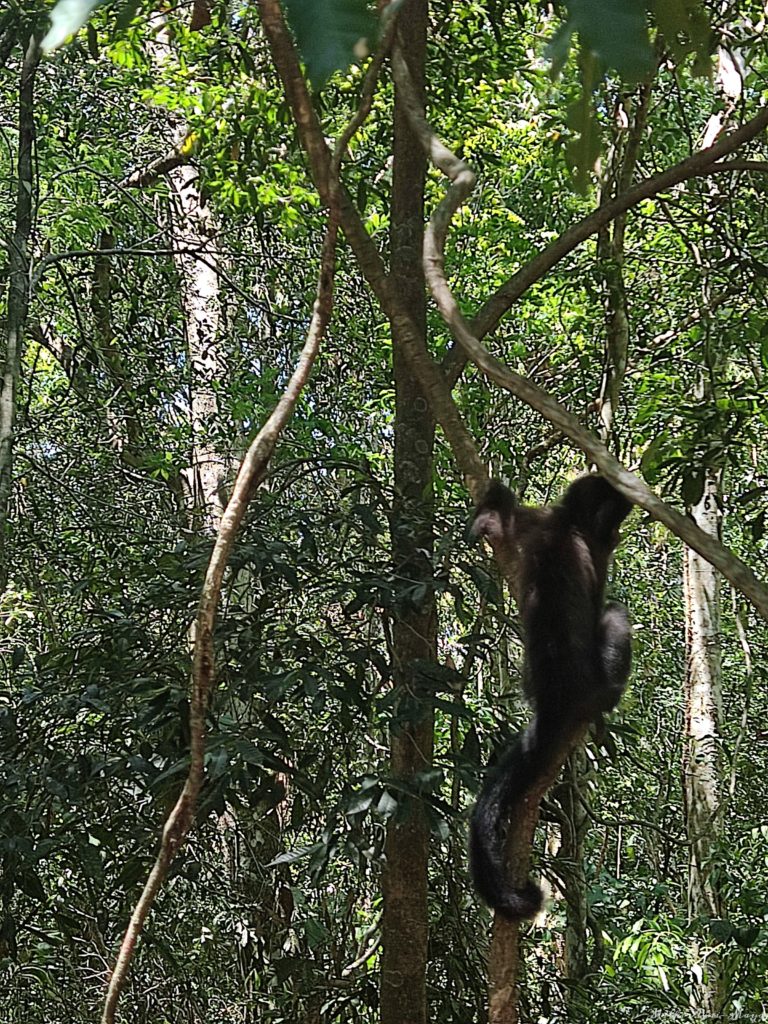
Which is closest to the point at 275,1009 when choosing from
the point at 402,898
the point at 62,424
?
the point at 402,898

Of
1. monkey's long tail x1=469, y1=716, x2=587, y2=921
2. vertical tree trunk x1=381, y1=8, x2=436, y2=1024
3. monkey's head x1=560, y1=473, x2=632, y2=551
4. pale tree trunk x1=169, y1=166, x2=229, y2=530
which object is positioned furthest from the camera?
pale tree trunk x1=169, y1=166, x2=229, y2=530

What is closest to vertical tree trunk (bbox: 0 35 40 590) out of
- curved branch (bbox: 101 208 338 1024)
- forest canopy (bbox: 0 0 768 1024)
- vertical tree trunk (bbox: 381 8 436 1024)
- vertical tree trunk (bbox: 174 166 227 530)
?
forest canopy (bbox: 0 0 768 1024)

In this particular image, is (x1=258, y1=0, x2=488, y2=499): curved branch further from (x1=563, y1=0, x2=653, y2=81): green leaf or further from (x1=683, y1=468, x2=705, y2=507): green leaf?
(x1=683, y1=468, x2=705, y2=507): green leaf

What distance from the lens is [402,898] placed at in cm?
324

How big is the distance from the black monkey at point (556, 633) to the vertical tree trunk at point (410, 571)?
43 cm

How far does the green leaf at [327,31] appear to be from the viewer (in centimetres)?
63

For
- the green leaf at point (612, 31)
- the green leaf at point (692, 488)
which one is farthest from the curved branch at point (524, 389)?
the green leaf at point (692, 488)

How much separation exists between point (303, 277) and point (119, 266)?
100 cm

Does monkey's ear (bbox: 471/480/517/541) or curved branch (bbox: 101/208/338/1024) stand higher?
monkey's ear (bbox: 471/480/517/541)

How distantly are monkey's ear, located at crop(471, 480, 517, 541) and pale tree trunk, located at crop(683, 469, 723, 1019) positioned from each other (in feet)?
9.32

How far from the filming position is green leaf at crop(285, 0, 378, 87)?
0.63m

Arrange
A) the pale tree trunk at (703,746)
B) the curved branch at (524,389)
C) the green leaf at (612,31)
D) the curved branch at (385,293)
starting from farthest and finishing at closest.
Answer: the pale tree trunk at (703,746) → the curved branch at (385,293) → the curved branch at (524,389) → the green leaf at (612,31)

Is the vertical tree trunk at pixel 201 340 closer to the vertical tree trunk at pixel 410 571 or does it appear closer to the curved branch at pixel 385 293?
the vertical tree trunk at pixel 410 571

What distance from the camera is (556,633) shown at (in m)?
2.60
